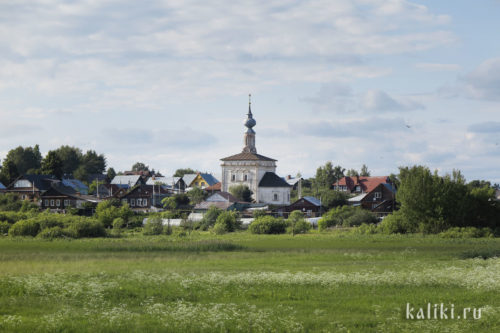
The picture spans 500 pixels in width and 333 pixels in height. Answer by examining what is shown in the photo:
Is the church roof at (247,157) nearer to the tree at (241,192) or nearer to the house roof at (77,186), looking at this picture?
the tree at (241,192)

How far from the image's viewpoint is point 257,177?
4636 inches

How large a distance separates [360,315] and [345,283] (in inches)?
240

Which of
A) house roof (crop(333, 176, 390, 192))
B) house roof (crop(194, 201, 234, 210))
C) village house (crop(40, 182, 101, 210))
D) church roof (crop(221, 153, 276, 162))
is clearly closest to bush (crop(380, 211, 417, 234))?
house roof (crop(194, 201, 234, 210))

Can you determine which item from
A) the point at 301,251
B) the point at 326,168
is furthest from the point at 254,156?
the point at 301,251

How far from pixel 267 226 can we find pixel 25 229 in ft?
80.9

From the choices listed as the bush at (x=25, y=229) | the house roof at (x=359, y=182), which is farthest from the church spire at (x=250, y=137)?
the bush at (x=25, y=229)

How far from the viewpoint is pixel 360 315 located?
72.0 ft

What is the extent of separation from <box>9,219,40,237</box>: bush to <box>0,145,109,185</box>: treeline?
287 ft

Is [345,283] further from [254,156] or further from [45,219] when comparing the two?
[254,156]

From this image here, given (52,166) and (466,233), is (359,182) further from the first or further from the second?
(466,233)

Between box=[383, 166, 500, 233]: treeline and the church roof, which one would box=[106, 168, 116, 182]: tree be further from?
box=[383, 166, 500, 233]: treeline

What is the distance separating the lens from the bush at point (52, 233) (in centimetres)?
6046

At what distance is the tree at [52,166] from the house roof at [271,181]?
52902 mm

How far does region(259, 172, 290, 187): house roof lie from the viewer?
116500mm
